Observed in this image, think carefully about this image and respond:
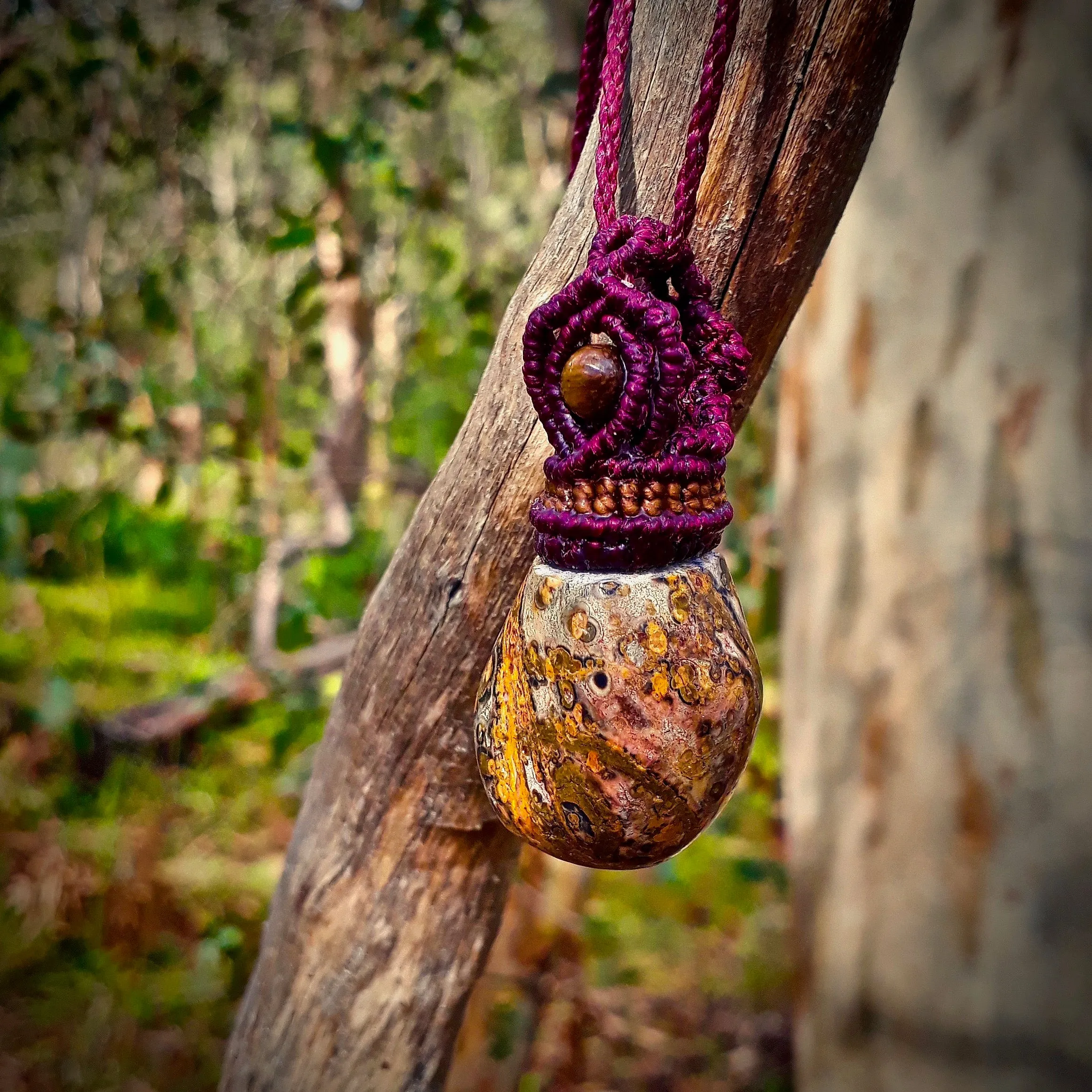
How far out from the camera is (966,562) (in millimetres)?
1616

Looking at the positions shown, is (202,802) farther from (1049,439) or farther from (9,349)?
(1049,439)

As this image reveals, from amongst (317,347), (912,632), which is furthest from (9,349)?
(912,632)

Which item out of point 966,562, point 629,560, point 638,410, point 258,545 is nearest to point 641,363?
point 638,410

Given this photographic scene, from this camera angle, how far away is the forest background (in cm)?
211

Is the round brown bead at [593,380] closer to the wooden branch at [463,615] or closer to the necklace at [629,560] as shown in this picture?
the necklace at [629,560]

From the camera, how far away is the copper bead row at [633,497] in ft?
2.38

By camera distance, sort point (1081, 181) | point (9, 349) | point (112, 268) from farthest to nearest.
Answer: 1. point (112, 268)
2. point (9, 349)
3. point (1081, 181)

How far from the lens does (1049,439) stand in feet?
5.05

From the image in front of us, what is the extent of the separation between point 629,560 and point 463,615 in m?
0.27

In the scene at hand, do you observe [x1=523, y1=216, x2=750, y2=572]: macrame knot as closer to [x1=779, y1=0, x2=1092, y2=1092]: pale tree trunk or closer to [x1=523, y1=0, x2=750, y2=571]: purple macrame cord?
[x1=523, y1=0, x2=750, y2=571]: purple macrame cord

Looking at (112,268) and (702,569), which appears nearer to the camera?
(702,569)

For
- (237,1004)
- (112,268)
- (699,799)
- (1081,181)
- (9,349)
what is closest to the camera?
(699,799)

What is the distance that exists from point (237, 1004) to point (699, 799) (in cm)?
207

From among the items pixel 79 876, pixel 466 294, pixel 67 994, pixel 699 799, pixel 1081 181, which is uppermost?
pixel 1081 181
